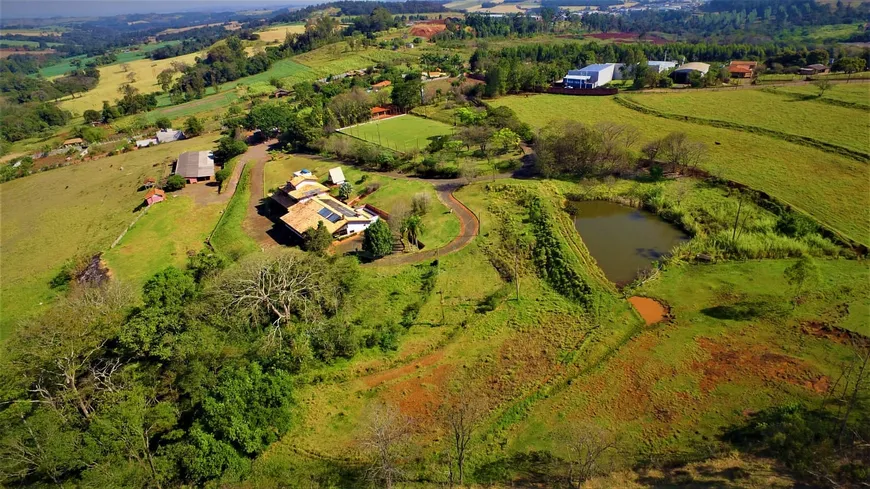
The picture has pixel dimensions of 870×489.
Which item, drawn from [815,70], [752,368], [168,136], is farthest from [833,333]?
[168,136]

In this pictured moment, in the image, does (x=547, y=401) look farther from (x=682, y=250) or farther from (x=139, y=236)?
(x=139, y=236)

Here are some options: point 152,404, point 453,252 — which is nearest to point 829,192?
point 453,252

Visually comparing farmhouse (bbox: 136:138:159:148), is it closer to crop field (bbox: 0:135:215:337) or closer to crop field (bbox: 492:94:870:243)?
crop field (bbox: 0:135:215:337)

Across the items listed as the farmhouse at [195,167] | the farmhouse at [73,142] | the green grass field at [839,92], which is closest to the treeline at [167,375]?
the farmhouse at [195,167]

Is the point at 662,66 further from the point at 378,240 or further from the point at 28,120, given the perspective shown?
the point at 28,120

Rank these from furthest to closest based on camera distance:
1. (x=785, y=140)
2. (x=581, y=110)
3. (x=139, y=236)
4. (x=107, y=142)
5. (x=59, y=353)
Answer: (x=107, y=142) → (x=581, y=110) → (x=785, y=140) → (x=139, y=236) → (x=59, y=353)

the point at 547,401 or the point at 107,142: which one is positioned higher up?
the point at 107,142
